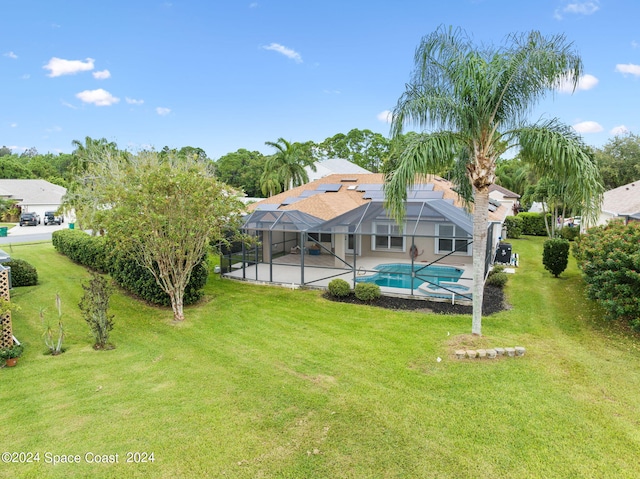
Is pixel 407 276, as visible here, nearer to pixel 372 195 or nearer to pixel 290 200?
pixel 372 195

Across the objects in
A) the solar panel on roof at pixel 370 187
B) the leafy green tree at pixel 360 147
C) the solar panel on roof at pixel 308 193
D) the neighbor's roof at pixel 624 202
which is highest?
the leafy green tree at pixel 360 147

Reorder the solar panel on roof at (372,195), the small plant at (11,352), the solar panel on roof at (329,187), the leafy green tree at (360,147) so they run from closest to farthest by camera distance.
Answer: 1. the small plant at (11,352)
2. the solar panel on roof at (372,195)
3. the solar panel on roof at (329,187)
4. the leafy green tree at (360,147)

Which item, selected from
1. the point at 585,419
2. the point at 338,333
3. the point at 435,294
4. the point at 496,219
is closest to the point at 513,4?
the point at 496,219

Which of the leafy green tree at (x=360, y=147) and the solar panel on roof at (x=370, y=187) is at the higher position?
the leafy green tree at (x=360, y=147)

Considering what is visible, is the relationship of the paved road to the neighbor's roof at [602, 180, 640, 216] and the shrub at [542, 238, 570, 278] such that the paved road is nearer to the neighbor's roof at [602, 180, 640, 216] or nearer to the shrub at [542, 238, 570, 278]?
the shrub at [542, 238, 570, 278]

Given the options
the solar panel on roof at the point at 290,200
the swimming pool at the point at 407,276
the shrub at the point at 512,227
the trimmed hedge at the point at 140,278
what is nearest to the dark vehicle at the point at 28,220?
the trimmed hedge at the point at 140,278

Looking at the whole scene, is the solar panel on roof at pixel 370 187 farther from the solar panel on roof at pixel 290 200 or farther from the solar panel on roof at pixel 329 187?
the solar panel on roof at pixel 290 200

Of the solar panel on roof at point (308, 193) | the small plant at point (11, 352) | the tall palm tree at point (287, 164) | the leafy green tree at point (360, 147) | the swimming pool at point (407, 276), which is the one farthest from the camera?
the leafy green tree at point (360, 147)

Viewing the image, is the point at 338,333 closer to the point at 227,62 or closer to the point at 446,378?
the point at 446,378
